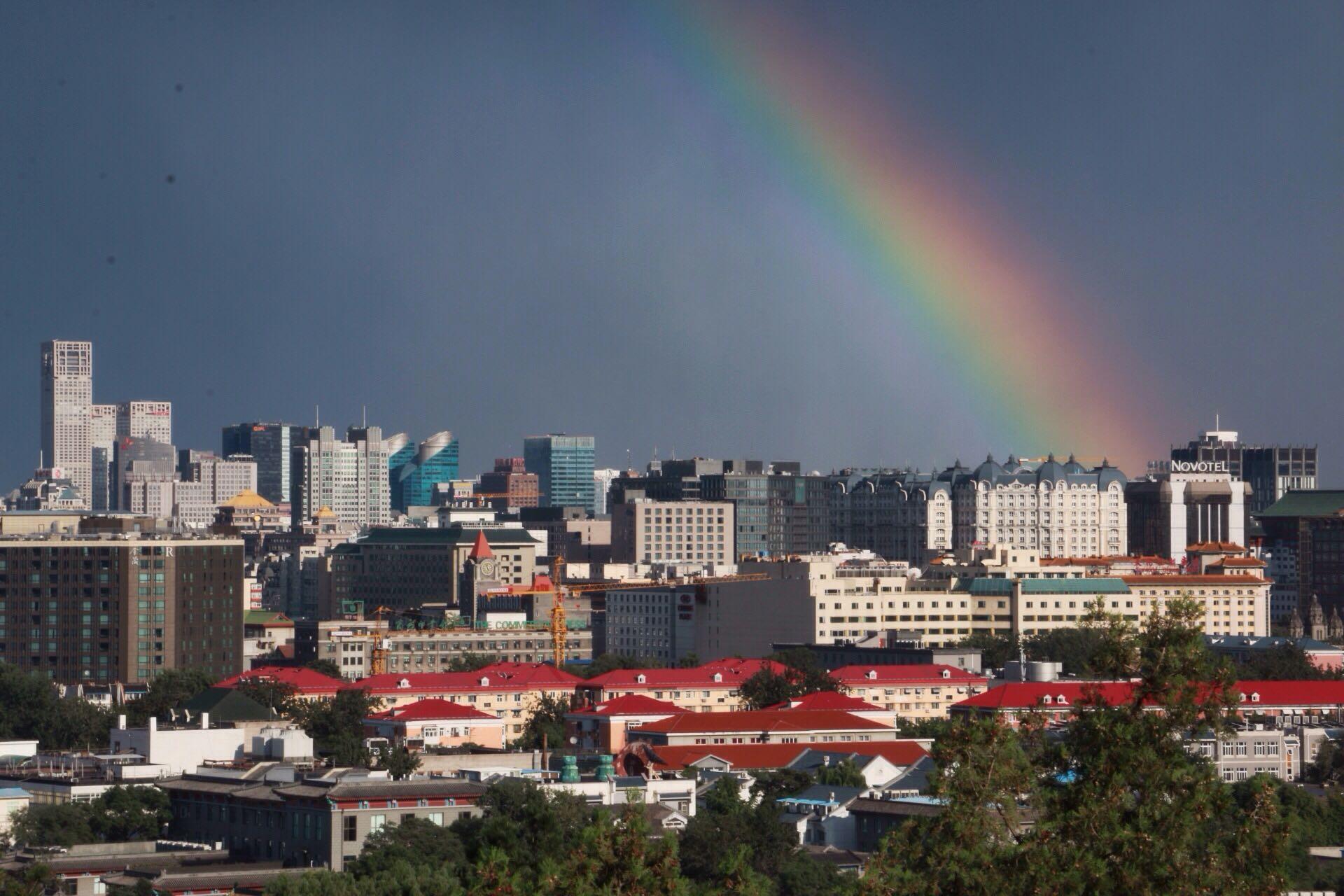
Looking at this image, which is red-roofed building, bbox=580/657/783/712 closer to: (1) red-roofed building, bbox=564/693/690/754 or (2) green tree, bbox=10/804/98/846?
(1) red-roofed building, bbox=564/693/690/754

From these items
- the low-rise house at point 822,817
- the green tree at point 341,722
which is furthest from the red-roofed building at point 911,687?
the low-rise house at point 822,817

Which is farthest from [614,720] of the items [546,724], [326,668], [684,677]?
[326,668]

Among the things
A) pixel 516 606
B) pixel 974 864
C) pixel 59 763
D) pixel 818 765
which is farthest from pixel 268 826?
pixel 516 606

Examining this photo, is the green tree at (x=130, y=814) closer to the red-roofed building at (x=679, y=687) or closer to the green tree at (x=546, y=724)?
the green tree at (x=546, y=724)

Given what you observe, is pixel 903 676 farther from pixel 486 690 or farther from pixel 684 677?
pixel 486 690

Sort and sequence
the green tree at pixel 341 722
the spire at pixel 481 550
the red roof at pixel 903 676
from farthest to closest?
the spire at pixel 481 550, the red roof at pixel 903 676, the green tree at pixel 341 722

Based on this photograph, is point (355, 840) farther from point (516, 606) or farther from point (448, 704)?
point (516, 606)
